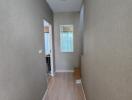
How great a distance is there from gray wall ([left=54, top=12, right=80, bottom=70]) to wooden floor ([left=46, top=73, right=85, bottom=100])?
1009 mm

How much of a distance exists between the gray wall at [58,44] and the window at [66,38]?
0.14m

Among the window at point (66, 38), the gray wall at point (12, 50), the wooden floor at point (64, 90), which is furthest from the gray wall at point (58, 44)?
the gray wall at point (12, 50)

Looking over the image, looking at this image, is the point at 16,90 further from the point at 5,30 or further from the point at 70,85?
the point at 70,85

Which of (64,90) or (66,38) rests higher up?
(66,38)

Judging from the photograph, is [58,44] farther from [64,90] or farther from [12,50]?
[12,50]

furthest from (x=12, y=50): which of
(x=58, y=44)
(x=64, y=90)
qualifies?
(x=58, y=44)

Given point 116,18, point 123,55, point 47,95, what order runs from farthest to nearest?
point 47,95 < point 116,18 < point 123,55

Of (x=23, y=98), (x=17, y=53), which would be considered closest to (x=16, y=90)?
(x=23, y=98)

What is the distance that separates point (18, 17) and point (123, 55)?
4.63ft

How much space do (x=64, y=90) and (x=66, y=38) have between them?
247 centimetres

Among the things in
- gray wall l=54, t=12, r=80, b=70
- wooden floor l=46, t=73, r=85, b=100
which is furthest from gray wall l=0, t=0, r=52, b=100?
gray wall l=54, t=12, r=80, b=70

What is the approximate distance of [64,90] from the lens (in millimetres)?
3402

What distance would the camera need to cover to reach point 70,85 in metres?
3.76

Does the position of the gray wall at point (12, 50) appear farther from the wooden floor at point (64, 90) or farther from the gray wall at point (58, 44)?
the gray wall at point (58, 44)
